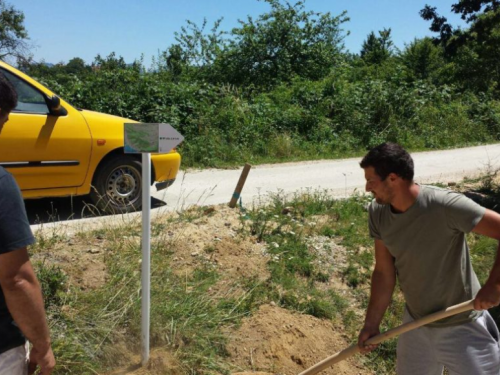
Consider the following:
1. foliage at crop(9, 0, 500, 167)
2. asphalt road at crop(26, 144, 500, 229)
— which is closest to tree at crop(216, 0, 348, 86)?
foliage at crop(9, 0, 500, 167)

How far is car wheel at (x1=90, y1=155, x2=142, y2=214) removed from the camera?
265 inches

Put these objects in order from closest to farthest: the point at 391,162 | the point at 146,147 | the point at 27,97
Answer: the point at 391,162 < the point at 146,147 < the point at 27,97

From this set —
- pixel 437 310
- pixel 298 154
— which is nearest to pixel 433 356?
pixel 437 310

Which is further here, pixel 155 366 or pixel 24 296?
pixel 155 366

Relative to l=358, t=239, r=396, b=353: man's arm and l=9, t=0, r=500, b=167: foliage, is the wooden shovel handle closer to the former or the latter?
l=358, t=239, r=396, b=353: man's arm

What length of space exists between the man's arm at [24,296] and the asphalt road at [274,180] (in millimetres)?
4265

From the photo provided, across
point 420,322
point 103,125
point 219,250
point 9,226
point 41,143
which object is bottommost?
point 219,250

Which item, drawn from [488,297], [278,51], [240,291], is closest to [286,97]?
[278,51]

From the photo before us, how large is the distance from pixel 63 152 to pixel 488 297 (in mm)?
5237

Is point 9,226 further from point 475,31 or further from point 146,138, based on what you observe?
point 475,31

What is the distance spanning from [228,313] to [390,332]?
172cm

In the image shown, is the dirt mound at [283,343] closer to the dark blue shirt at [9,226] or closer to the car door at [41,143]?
the dark blue shirt at [9,226]

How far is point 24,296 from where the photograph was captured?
1.98m

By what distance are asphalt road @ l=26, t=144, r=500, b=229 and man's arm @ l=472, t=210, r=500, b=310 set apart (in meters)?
4.47
